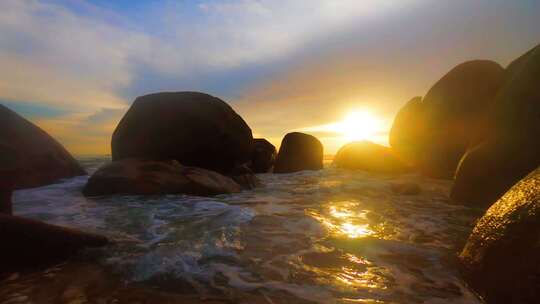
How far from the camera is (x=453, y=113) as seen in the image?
10523 millimetres

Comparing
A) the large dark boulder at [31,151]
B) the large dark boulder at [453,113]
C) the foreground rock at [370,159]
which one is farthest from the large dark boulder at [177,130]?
the foreground rock at [370,159]

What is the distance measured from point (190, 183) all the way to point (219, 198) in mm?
777

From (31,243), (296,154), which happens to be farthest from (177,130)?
A: (296,154)

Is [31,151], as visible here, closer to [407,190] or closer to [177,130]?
[177,130]

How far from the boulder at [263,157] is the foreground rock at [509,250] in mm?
11799

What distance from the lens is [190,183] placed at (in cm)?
650

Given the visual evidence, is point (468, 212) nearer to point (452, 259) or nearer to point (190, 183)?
point (452, 259)

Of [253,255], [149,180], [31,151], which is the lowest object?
[253,255]

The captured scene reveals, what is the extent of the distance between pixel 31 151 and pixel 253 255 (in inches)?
272

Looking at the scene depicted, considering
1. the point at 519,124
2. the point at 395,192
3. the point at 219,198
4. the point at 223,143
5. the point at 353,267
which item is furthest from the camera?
the point at 223,143

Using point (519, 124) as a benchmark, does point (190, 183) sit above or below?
below

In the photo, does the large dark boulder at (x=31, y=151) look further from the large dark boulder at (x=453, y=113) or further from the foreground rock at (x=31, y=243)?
the large dark boulder at (x=453, y=113)

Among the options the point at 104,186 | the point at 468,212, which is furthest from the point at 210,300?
the point at 104,186

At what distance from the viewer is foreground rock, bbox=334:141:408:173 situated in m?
13.6
